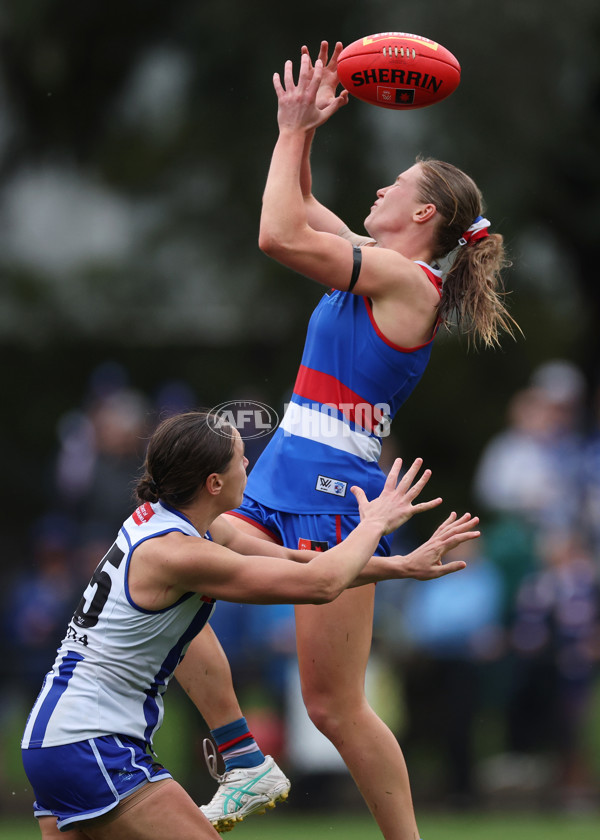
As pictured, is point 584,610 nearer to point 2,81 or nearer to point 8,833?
point 8,833

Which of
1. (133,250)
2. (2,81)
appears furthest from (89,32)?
(133,250)

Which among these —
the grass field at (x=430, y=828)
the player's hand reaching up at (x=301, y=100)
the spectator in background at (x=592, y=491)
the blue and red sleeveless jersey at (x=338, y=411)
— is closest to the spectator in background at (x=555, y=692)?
the grass field at (x=430, y=828)

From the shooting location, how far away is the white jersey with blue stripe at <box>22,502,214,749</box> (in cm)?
377

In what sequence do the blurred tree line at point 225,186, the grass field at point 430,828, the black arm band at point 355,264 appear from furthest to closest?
the blurred tree line at point 225,186 → the grass field at point 430,828 → the black arm band at point 355,264

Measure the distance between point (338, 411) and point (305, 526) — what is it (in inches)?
17.3

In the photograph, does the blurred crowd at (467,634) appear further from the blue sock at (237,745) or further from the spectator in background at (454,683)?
the blue sock at (237,745)

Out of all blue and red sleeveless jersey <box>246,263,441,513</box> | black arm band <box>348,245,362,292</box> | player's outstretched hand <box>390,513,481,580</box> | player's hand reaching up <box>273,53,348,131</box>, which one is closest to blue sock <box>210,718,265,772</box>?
blue and red sleeveless jersey <box>246,263,441,513</box>

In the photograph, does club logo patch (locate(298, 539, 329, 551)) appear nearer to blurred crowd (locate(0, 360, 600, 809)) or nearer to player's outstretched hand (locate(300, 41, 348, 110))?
player's outstretched hand (locate(300, 41, 348, 110))

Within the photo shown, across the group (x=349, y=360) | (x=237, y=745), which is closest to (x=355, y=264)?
(x=349, y=360)

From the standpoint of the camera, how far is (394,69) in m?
4.63

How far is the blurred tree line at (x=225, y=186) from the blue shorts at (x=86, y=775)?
6203 millimetres

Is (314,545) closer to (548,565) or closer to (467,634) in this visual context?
(467,634)

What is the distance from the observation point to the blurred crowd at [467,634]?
8312 millimetres

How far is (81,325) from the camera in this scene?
1195 centimetres
